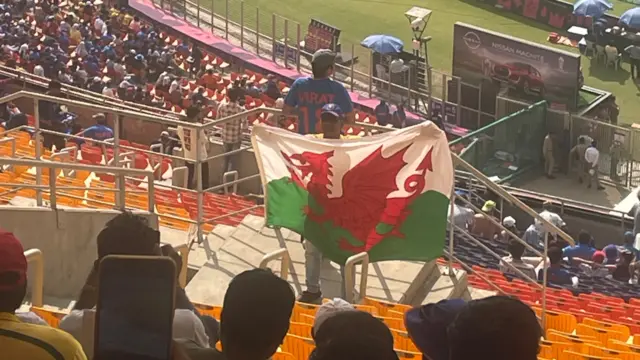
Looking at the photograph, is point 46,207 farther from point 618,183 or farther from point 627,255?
point 618,183

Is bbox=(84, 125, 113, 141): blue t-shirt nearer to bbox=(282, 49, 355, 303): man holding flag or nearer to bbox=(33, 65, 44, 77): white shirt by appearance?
bbox=(33, 65, 44, 77): white shirt

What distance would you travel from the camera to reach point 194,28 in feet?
98.2

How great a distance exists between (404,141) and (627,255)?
23.2ft

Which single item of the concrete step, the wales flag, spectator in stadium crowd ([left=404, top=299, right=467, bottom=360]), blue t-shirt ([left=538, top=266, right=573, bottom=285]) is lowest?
blue t-shirt ([left=538, top=266, right=573, bottom=285])

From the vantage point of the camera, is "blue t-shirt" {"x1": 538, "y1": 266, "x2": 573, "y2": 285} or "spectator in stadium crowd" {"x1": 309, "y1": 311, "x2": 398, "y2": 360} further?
"blue t-shirt" {"x1": 538, "y1": 266, "x2": 573, "y2": 285}

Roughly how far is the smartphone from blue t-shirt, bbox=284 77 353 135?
19.9 feet

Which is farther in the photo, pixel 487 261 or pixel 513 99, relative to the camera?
pixel 513 99

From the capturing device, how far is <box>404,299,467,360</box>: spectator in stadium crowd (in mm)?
4422

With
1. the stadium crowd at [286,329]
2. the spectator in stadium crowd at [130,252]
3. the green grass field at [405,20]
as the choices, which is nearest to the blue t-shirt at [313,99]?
the spectator in stadium crowd at [130,252]

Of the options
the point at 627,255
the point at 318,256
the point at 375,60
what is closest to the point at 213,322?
the point at 318,256

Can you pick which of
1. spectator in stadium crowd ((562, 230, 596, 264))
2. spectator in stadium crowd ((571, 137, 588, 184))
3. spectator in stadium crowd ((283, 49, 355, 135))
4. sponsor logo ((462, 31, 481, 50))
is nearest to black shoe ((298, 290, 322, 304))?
spectator in stadium crowd ((283, 49, 355, 135))

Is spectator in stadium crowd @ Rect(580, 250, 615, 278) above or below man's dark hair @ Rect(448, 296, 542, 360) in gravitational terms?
below

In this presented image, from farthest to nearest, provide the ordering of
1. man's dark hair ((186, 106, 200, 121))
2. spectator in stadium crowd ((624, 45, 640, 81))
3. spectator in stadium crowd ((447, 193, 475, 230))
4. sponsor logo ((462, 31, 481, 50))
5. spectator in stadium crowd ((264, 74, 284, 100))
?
spectator in stadium crowd ((624, 45, 640, 81)) < sponsor logo ((462, 31, 481, 50)) < spectator in stadium crowd ((264, 74, 284, 100)) < spectator in stadium crowd ((447, 193, 475, 230)) < man's dark hair ((186, 106, 200, 121))

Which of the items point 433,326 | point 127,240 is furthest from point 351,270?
point 433,326
